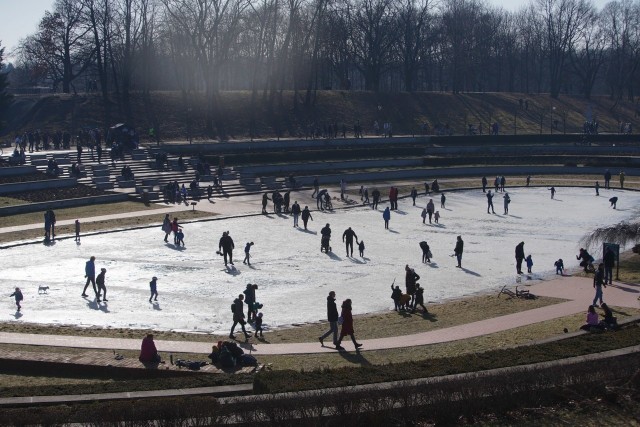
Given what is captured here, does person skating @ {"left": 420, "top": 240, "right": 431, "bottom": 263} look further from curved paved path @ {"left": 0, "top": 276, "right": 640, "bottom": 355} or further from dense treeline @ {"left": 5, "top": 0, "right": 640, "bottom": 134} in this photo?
dense treeline @ {"left": 5, "top": 0, "right": 640, "bottom": 134}

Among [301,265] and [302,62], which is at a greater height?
[302,62]

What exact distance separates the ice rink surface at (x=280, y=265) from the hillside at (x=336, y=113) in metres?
29.0

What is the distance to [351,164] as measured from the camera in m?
64.9

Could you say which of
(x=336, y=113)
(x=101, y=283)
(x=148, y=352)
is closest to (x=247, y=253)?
(x=101, y=283)

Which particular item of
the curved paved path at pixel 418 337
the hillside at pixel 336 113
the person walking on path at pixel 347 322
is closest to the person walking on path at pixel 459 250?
the curved paved path at pixel 418 337

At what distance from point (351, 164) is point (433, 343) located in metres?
42.8

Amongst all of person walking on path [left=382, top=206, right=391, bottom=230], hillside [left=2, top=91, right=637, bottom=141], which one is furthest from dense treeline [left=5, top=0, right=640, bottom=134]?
person walking on path [left=382, top=206, right=391, bottom=230]

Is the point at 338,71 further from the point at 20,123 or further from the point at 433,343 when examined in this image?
the point at 433,343

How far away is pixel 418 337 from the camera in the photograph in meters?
23.3

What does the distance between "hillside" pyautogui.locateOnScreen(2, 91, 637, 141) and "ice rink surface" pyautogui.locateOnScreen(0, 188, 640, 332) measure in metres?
29.0

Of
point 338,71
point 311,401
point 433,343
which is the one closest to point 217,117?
point 338,71

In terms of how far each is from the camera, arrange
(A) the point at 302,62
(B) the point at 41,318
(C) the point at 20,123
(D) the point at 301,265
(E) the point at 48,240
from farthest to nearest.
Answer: (A) the point at 302,62
(C) the point at 20,123
(E) the point at 48,240
(D) the point at 301,265
(B) the point at 41,318

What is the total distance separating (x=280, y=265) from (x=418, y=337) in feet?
36.6

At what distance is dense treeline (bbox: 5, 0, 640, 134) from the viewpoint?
8019 cm
